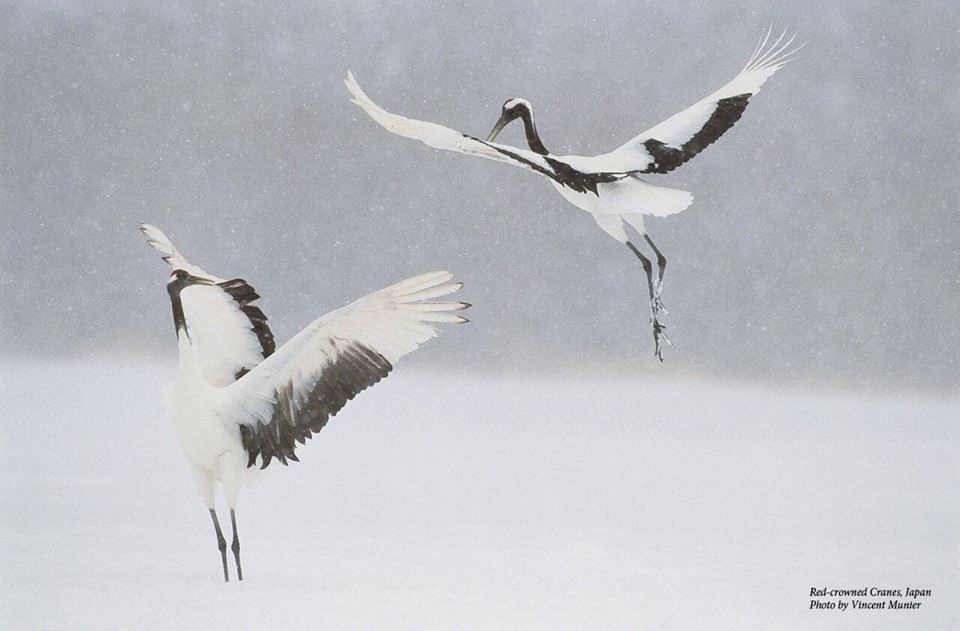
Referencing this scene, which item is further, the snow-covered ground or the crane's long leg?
the crane's long leg

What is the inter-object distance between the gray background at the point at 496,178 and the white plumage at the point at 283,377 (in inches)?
21.4

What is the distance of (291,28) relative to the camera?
2.96 m

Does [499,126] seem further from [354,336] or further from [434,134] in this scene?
[354,336]

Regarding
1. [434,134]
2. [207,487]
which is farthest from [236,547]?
[434,134]

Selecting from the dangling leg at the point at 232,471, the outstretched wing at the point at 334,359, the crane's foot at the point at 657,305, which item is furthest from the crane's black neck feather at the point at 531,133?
the dangling leg at the point at 232,471

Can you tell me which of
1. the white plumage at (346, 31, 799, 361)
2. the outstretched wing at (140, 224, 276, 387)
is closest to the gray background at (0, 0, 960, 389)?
the white plumage at (346, 31, 799, 361)

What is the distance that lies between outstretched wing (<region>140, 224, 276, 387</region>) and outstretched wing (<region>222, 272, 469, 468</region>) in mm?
156

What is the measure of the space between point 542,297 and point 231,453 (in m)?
1.03

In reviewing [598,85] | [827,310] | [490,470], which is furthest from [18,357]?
[827,310]

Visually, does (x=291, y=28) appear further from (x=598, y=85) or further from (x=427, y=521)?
(x=427, y=521)

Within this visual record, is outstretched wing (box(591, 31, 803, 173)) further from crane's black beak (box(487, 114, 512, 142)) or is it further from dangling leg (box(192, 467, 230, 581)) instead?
dangling leg (box(192, 467, 230, 581))

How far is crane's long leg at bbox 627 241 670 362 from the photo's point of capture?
9.13 ft

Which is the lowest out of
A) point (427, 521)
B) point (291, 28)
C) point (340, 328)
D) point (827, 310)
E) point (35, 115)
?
point (427, 521)

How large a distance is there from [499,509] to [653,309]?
26.0 inches
